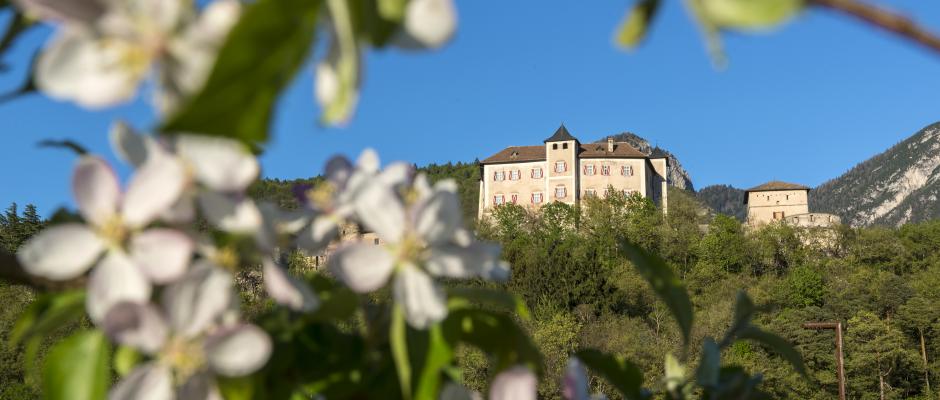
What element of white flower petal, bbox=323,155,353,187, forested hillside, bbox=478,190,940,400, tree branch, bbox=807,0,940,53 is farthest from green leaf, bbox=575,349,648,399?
forested hillside, bbox=478,190,940,400

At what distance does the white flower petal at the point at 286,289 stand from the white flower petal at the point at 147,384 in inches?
2.9

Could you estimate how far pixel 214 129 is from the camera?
305 millimetres

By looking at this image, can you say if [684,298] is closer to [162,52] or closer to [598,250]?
[162,52]

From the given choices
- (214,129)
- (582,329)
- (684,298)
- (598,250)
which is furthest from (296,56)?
(598,250)

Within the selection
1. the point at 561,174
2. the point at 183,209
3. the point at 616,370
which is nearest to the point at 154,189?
the point at 183,209

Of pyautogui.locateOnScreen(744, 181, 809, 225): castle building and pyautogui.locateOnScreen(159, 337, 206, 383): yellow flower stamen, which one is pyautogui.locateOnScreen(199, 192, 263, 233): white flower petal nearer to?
pyautogui.locateOnScreen(159, 337, 206, 383): yellow flower stamen

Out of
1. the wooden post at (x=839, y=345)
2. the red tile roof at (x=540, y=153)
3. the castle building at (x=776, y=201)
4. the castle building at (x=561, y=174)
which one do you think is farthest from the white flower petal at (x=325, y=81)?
the castle building at (x=776, y=201)

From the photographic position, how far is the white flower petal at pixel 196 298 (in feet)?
1.44

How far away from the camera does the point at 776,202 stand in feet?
203

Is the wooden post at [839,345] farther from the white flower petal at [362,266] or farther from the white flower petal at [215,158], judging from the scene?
the white flower petal at [215,158]

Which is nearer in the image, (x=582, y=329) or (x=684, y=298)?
(x=684, y=298)

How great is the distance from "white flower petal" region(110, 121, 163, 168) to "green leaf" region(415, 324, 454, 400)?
20cm

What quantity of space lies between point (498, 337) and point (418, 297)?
0.11 metres

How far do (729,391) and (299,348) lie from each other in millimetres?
407
